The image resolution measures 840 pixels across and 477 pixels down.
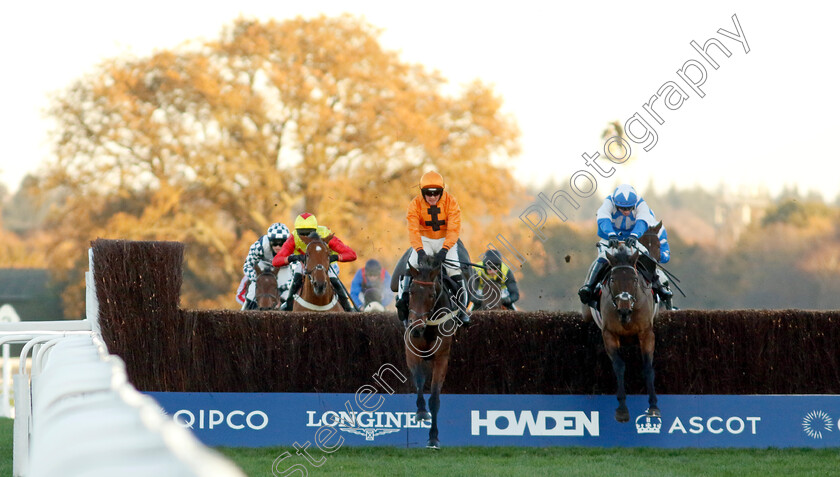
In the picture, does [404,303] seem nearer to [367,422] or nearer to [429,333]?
[429,333]

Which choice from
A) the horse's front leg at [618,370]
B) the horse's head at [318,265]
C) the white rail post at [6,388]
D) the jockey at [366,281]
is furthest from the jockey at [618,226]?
the white rail post at [6,388]

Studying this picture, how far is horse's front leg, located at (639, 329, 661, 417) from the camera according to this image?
795 centimetres

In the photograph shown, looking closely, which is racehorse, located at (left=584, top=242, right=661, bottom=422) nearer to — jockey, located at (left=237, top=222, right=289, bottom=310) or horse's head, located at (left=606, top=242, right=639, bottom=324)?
horse's head, located at (left=606, top=242, right=639, bottom=324)

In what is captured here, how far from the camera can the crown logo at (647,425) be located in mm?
8133

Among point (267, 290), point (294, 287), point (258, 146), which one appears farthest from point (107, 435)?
point (258, 146)

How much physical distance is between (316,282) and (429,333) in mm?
1977

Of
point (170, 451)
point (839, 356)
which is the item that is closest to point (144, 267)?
point (839, 356)

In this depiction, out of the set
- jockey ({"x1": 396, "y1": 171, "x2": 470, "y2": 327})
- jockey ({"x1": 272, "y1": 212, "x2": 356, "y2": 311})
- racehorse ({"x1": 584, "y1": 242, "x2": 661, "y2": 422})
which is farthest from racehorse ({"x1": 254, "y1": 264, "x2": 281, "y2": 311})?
racehorse ({"x1": 584, "y1": 242, "x2": 661, "y2": 422})

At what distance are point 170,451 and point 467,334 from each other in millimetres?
7532

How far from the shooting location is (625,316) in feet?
26.2

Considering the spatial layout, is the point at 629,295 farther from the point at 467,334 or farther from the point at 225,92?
the point at 225,92

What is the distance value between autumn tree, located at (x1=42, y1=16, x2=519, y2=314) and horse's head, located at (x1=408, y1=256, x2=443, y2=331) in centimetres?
1738

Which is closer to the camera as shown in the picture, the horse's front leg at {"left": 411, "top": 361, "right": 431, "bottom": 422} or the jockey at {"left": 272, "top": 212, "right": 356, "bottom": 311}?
the horse's front leg at {"left": 411, "top": 361, "right": 431, "bottom": 422}

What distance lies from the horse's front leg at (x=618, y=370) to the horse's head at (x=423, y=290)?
158 centimetres
